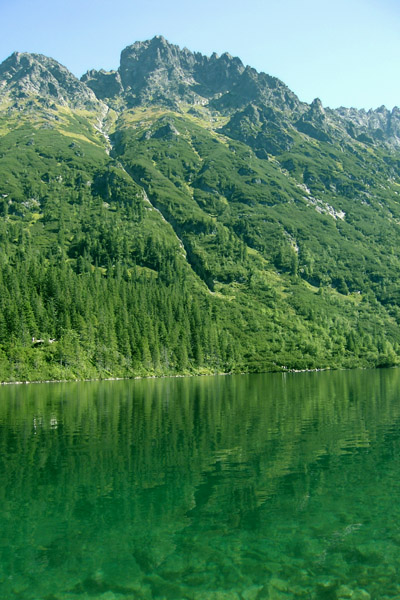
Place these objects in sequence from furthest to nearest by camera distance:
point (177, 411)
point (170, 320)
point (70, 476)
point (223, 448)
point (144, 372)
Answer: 1. point (170, 320)
2. point (144, 372)
3. point (177, 411)
4. point (223, 448)
5. point (70, 476)

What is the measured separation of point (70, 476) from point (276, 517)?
15504 millimetres

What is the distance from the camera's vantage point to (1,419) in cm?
5866

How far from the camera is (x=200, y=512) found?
26.5 meters

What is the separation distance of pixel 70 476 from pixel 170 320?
162703mm

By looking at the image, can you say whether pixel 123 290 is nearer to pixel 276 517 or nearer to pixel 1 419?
pixel 1 419

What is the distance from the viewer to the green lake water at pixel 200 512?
19191 mm

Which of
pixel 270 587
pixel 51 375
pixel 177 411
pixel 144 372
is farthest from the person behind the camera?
pixel 144 372

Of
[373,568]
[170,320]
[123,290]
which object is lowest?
[373,568]

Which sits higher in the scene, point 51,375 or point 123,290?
point 123,290

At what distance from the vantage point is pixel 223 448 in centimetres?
4144

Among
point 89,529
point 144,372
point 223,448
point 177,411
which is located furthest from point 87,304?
point 89,529

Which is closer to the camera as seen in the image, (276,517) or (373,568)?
(373,568)

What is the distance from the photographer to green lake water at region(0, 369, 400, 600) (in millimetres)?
19191

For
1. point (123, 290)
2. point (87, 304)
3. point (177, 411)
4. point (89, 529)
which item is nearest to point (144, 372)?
point (87, 304)
